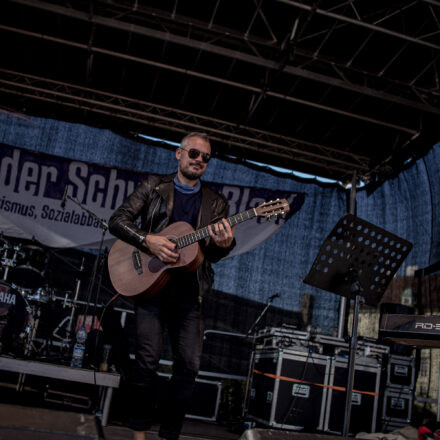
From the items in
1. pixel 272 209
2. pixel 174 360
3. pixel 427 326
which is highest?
pixel 272 209

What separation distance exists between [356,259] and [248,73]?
13.5 feet

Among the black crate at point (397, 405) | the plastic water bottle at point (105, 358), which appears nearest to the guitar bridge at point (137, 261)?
the plastic water bottle at point (105, 358)

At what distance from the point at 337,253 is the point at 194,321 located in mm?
1384

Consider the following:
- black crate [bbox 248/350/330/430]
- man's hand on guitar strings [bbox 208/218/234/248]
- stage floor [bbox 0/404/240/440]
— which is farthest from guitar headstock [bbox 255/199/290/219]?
black crate [bbox 248/350/330/430]

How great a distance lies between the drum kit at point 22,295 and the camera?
4730 mm

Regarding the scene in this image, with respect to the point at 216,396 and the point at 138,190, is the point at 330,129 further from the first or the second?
the point at 138,190

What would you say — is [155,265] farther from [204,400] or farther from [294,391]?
[204,400]

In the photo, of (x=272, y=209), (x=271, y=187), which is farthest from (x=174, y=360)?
(x=271, y=187)

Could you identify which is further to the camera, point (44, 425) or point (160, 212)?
point (160, 212)

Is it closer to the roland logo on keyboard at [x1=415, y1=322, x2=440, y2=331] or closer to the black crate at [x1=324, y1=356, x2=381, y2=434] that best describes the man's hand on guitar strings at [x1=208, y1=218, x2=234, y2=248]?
the roland logo on keyboard at [x1=415, y1=322, x2=440, y2=331]

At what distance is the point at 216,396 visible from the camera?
599 cm

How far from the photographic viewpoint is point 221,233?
283cm

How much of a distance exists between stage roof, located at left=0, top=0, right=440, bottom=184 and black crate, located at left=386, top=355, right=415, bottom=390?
2.83m

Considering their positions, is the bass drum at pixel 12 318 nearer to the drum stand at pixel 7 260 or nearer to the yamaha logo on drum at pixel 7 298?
the yamaha logo on drum at pixel 7 298
